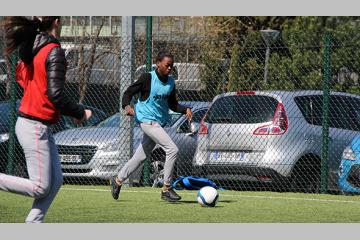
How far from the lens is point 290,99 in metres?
15.8

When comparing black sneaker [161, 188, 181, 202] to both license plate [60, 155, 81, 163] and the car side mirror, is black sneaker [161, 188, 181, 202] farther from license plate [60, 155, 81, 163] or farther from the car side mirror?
license plate [60, 155, 81, 163]

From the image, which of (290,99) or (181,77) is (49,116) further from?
(181,77)

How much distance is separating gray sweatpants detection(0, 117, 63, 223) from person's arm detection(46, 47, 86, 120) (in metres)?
0.26

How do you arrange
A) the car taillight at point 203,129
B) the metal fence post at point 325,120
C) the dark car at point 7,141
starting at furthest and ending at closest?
1. the dark car at point 7,141
2. the car taillight at point 203,129
3. the metal fence post at point 325,120

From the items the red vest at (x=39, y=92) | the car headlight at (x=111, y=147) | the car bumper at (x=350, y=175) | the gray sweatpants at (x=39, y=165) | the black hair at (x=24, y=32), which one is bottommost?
the car headlight at (x=111, y=147)

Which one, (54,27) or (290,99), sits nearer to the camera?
(54,27)

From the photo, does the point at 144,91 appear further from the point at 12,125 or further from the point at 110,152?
the point at 12,125

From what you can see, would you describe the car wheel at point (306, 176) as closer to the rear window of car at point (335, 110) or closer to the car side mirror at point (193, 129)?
the rear window of car at point (335, 110)

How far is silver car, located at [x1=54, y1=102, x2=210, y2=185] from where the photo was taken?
16.9 m

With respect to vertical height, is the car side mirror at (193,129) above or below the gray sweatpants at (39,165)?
below

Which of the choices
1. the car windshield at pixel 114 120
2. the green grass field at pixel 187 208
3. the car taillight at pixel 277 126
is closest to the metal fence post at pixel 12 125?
the car windshield at pixel 114 120

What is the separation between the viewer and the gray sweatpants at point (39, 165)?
8.37m

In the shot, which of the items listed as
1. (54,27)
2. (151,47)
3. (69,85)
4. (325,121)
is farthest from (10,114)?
(54,27)

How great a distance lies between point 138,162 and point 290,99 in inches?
138
